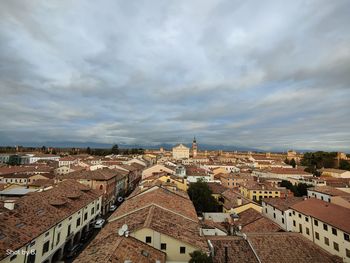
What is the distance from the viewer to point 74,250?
2545 cm

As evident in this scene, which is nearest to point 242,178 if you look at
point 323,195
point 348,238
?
point 323,195

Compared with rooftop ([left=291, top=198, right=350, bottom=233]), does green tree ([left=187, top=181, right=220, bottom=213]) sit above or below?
below

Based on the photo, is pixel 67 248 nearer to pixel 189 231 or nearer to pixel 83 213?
pixel 83 213

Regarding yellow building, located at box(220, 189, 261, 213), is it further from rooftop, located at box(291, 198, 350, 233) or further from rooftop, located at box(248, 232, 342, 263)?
rooftop, located at box(248, 232, 342, 263)

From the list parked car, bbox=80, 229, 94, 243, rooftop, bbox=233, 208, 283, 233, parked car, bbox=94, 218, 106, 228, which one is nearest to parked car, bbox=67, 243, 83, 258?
parked car, bbox=80, 229, 94, 243

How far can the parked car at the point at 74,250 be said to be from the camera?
966 inches

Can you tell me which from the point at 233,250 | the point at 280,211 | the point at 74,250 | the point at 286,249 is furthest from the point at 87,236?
the point at 280,211

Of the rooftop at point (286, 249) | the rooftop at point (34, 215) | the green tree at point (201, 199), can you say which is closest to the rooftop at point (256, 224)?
the rooftop at point (286, 249)

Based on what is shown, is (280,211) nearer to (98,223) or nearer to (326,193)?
(326,193)

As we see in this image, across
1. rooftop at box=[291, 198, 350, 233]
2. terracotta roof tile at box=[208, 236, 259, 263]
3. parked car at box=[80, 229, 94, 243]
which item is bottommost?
parked car at box=[80, 229, 94, 243]

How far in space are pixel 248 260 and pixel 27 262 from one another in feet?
59.7

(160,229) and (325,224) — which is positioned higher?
(160,229)

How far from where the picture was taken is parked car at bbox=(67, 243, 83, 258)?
24.5 meters

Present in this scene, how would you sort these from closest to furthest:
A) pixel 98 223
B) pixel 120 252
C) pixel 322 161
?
pixel 120 252, pixel 98 223, pixel 322 161
